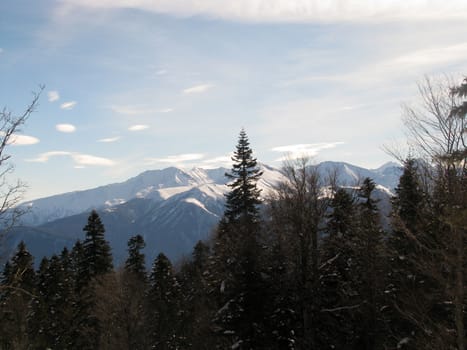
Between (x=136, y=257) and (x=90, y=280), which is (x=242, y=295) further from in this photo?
(x=136, y=257)

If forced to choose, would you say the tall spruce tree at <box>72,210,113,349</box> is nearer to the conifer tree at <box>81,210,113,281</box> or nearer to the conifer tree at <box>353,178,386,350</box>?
the conifer tree at <box>81,210,113,281</box>

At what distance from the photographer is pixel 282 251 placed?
83.0 feet

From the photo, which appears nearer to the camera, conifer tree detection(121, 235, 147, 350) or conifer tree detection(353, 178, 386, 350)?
conifer tree detection(353, 178, 386, 350)

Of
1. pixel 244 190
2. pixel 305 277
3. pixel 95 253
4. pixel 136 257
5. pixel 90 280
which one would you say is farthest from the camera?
pixel 136 257

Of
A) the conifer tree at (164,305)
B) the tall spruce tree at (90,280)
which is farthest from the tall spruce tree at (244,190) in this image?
the conifer tree at (164,305)

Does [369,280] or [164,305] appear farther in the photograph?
[164,305]

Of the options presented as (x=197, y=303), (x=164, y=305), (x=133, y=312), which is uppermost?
(x=133, y=312)

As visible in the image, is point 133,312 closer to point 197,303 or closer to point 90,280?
point 90,280

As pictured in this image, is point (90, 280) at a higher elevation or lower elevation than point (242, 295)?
lower

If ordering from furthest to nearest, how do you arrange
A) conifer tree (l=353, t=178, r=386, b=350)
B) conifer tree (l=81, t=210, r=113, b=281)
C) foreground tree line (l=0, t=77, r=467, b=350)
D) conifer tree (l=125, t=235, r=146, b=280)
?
conifer tree (l=125, t=235, r=146, b=280) < conifer tree (l=81, t=210, r=113, b=281) < conifer tree (l=353, t=178, r=386, b=350) < foreground tree line (l=0, t=77, r=467, b=350)

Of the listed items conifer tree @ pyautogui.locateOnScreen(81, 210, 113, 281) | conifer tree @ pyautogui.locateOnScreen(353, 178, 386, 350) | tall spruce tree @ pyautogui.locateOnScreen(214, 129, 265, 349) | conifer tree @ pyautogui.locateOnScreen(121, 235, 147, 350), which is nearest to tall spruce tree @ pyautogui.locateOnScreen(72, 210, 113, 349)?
conifer tree @ pyautogui.locateOnScreen(81, 210, 113, 281)

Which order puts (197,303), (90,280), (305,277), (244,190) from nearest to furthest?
(305,277)
(244,190)
(90,280)
(197,303)

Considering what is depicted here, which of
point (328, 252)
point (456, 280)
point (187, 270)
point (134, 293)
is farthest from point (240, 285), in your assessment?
point (187, 270)

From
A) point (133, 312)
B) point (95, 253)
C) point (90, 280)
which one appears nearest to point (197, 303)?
point (133, 312)
